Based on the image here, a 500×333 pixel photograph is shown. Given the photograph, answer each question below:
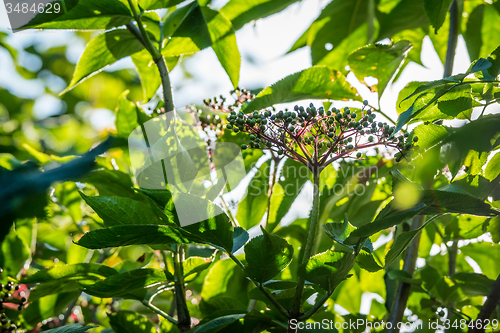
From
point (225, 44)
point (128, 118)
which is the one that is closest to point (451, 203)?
point (225, 44)

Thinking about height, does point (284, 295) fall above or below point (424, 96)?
below

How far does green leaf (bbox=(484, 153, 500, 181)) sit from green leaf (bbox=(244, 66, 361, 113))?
21cm

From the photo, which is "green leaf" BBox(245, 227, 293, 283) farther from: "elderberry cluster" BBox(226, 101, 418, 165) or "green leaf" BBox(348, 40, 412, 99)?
"green leaf" BBox(348, 40, 412, 99)

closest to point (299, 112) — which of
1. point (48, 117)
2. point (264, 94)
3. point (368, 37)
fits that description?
point (264, 94)

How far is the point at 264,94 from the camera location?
20.8 inches

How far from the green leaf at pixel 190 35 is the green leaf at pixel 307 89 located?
124 millimetres

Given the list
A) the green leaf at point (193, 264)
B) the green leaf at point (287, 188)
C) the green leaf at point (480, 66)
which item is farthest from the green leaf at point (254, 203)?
the green leaf at point (480, 66)

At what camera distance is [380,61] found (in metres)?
0.58

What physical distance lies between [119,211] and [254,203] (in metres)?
0.28

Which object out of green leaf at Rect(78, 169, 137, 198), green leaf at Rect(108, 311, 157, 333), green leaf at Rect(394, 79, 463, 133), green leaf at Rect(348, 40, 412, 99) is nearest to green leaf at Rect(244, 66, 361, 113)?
green leaf at Rect(348, 40, 412, 99)

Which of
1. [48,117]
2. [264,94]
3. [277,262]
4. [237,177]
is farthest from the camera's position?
[48,117]

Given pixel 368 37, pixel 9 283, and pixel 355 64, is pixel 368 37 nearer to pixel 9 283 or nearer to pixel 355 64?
pixel 355 64

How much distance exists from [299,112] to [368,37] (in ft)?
1.46

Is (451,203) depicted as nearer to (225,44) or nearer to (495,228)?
(495,228)
